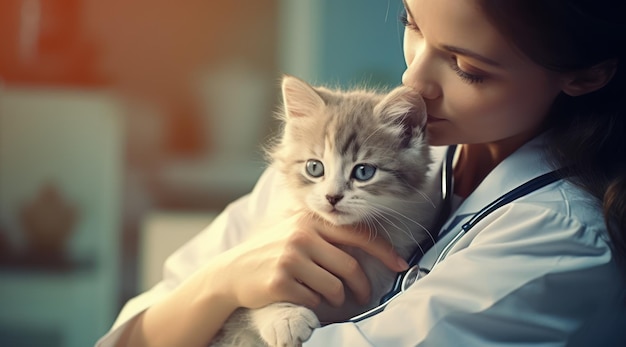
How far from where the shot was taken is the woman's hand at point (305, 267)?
1254mm

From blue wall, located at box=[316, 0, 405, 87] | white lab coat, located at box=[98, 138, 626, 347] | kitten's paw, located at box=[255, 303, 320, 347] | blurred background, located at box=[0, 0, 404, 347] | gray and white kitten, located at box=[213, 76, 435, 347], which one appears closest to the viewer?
white lab coat, located at box=[98, 138, 626, 347]

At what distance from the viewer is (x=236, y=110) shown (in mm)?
2914

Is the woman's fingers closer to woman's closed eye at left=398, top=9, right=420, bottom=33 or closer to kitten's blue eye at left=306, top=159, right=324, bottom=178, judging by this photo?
kitten's blue eye at left=306, top=159, right=324, bottom=178

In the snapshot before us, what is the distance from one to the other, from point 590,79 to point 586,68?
0.11ft

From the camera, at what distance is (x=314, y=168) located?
137 cm

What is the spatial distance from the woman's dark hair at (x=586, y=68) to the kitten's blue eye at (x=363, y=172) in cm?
31

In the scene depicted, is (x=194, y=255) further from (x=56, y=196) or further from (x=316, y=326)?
(x=56, y=196)

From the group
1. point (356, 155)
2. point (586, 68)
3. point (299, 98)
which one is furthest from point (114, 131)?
point (586, 68)

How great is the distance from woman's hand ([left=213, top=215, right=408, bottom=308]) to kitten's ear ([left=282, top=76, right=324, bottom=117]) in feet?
0.72

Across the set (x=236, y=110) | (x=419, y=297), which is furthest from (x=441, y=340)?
(x=236, y=110)

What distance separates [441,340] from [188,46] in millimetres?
2023

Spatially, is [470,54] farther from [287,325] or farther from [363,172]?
[287,325]

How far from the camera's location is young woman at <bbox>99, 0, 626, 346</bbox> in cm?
108

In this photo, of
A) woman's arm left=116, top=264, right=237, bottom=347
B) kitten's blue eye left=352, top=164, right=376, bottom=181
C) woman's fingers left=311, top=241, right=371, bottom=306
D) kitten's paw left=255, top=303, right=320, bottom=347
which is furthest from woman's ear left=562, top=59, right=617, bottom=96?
woman's arm left=116, top=264, right=237, bottom=347
